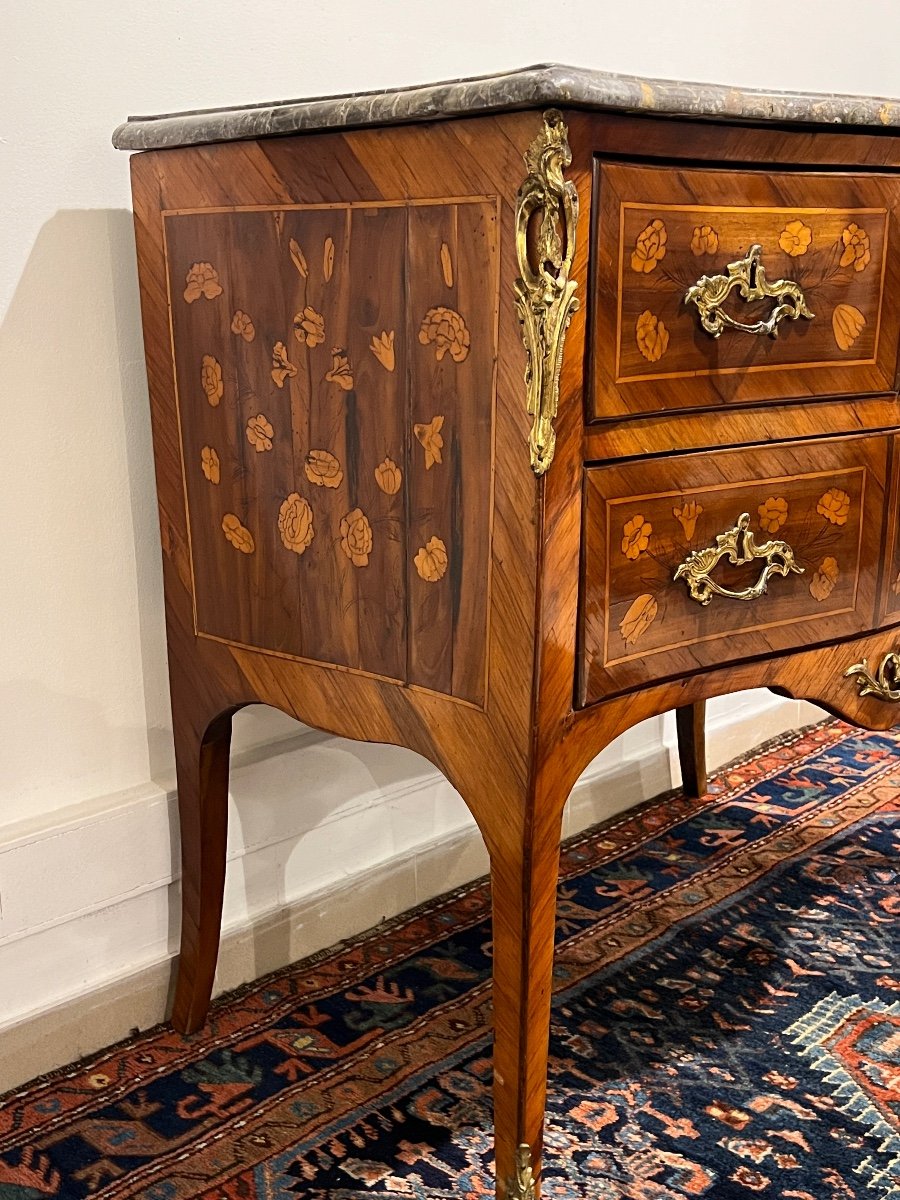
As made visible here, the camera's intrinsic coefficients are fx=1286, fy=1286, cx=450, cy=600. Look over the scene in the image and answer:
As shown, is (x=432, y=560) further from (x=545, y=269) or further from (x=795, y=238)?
(x=795, y=238)

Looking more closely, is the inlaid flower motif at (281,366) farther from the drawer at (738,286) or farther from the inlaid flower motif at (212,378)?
the drawer at (738,286)

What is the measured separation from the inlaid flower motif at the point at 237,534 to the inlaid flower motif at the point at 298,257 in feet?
0.78

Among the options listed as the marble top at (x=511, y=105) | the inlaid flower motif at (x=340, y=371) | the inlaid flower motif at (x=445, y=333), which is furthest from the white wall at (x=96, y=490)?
the inlaid flower motif at (x=445, y=333)

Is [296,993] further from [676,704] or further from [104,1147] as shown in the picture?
[676,704]

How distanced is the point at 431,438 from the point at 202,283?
293 mm

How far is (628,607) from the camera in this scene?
1.00m

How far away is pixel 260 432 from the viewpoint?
3.65 ft

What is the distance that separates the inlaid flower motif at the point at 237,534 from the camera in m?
1.15

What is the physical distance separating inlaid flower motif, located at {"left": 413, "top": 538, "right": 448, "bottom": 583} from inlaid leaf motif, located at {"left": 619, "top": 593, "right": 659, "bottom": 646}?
5.8 inches

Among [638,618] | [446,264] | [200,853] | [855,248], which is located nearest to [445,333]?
[446,264]

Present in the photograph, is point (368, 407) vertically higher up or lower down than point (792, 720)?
higher up

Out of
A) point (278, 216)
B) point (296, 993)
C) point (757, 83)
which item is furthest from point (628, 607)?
point (757, 83)

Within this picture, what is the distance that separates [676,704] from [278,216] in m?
0.52

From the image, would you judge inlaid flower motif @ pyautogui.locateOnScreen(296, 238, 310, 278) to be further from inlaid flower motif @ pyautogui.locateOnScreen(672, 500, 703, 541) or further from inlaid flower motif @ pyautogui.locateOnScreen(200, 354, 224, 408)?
inlaid flower motif @ pyautogui.locateOnScreen(672, 500, 703, 541)
